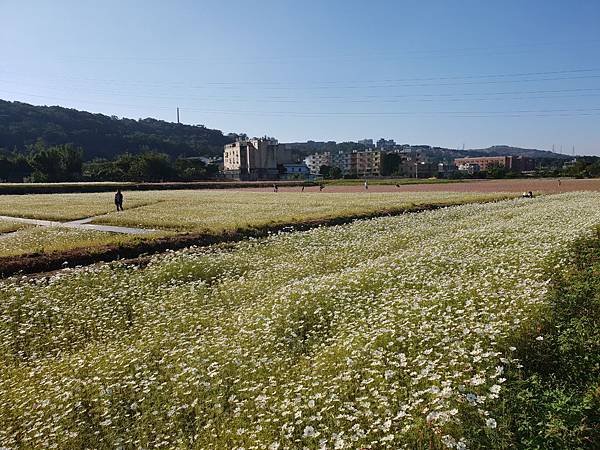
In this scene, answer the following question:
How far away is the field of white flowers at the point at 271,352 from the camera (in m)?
6.57

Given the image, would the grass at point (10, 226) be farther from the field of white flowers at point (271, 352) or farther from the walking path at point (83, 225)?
the field of white flowers at point (271, 352)

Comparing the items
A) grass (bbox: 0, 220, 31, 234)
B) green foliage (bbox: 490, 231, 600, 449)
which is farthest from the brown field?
green foliage (bbox: 490, 231, 600, 449)

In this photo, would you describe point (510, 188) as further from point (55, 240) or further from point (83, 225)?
point (55, 240)

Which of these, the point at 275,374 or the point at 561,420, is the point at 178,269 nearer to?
the point at 275,374

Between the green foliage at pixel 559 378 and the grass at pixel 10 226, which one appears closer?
the green foliage at pixel 559 378

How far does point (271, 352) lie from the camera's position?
30.2ft

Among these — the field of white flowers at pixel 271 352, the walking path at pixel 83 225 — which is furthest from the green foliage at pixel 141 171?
the field of white flowers at pixel 271 352

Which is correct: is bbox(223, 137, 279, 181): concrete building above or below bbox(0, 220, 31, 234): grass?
above

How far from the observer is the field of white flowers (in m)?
6.57

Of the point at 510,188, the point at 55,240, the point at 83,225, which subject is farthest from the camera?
the point at 510,188

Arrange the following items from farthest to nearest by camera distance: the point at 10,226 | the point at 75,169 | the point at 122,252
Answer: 1. the point at 75,169
2. the point at 10,226
3. the point at 122,252

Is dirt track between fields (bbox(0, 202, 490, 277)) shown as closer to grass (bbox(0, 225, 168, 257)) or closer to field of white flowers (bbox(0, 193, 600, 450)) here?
grass (bbox(0, 225, 168, 257))

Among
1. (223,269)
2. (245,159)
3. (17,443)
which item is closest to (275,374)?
(17,443)

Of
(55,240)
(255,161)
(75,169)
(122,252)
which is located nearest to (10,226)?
(55,240)
